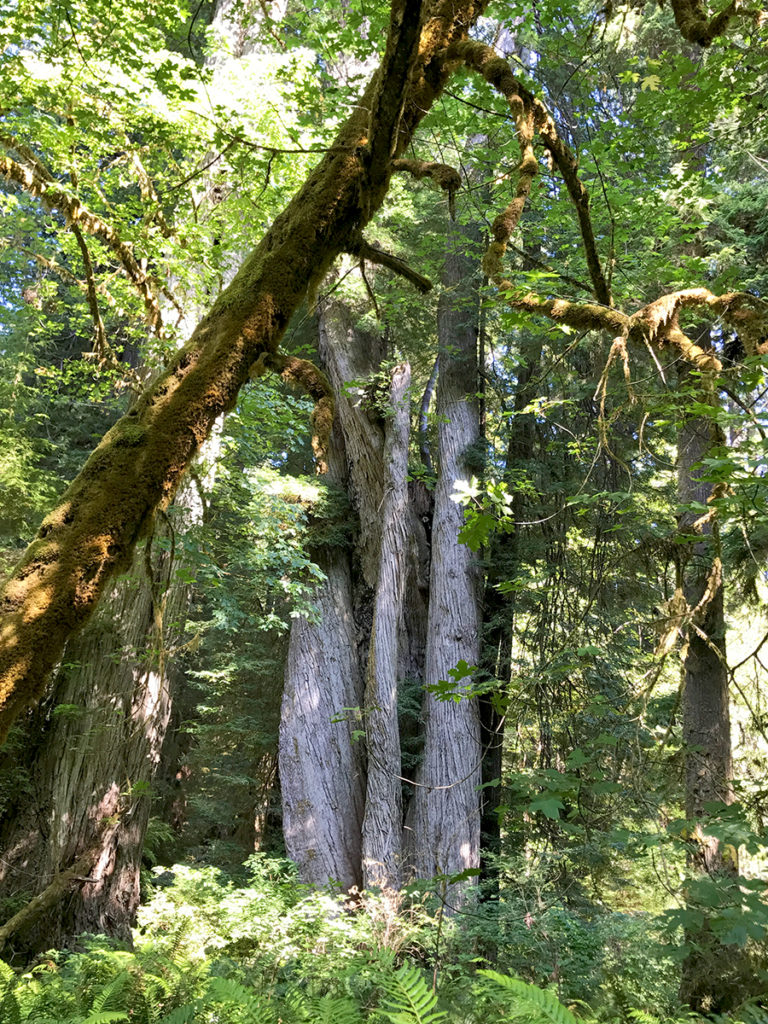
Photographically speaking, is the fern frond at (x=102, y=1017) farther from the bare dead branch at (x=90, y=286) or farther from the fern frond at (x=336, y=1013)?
the bare dead branch at (x=90, y=286)

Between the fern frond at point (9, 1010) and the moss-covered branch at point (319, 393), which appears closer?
the moss-covered branch at point (319, 393)

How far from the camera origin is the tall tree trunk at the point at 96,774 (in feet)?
19.6

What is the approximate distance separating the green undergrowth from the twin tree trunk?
112cm

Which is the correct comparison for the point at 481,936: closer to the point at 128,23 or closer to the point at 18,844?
the point at 18,844

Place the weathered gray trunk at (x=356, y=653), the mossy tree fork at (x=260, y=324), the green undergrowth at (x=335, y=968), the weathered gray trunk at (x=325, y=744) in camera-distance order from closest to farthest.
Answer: the mossy tree fork at (x=260, y=324) < the green undergrowth at (x=335, y=968) < the weathered gray trunk at (x=356, y=653) < the weathered gray trunk at (x=325, y=744)

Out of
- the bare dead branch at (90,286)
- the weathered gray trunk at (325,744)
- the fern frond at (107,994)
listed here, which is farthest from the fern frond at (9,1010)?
the weathered gray trunk at (325,744)

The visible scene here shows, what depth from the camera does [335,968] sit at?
4.31m

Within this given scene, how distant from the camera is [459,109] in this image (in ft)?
19.0

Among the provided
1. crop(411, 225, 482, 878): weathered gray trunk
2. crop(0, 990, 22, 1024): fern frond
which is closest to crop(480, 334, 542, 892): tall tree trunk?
crop(411, 225, 482, 878): weathered gray trunk

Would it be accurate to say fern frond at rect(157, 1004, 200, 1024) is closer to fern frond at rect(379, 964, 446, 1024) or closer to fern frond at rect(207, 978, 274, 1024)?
fern frond at rect(207, 978, 274, 1024)

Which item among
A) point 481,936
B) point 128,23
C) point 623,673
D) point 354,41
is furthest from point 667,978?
point 128,23

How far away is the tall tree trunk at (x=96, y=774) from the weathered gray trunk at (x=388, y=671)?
8.83ft

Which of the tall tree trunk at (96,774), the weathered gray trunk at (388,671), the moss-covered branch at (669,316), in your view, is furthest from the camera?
the weathered gray trunk at (388,671)

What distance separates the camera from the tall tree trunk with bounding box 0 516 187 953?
19.6 feet
